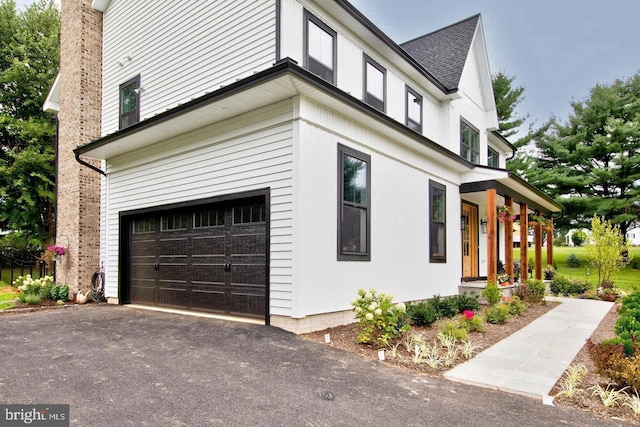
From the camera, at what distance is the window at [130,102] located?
1037cm

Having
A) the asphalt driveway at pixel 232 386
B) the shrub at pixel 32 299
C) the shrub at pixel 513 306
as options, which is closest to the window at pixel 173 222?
the asphalt driveway at pixel 232 386

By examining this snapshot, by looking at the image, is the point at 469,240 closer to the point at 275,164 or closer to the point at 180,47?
the point at 275,164

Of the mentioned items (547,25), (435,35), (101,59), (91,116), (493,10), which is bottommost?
(91,116)

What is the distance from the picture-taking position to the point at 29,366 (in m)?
4.79

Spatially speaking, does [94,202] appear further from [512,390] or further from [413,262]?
[512,390]

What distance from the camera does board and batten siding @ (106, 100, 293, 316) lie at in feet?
22.2

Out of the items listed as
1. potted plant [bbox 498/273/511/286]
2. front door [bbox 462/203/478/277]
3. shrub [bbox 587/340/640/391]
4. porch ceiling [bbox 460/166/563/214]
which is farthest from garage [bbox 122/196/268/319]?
front door [bbox 462/203/478/277]

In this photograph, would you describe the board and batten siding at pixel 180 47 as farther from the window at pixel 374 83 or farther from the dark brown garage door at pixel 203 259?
the window at pixel 374 83

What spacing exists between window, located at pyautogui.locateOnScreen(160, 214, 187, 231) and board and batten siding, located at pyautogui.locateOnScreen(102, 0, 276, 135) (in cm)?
252

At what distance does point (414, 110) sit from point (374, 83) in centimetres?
202

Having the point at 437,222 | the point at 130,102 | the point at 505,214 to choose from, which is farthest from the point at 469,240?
the point at 130,102

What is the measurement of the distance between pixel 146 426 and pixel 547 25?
94.6 ft

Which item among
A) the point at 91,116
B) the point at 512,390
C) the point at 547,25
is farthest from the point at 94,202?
the point at 547,25

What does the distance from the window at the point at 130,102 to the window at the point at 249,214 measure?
4.51 metres
